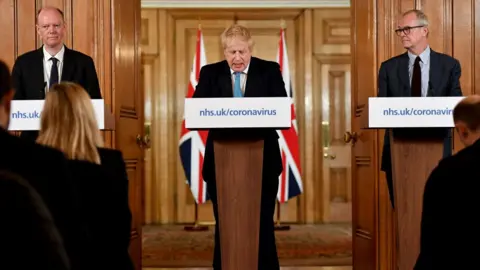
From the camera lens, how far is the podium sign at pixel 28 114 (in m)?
4.01

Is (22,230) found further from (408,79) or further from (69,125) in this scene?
(408,79)

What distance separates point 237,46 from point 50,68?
1259 millimetres

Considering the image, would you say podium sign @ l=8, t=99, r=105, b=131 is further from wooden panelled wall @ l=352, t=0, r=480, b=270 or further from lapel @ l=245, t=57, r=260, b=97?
wooden panelled wall @ l=352, t=0, r=480, b=270

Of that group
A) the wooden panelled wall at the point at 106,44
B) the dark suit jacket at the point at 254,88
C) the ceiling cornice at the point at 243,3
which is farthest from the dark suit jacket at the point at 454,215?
the ceiling cornice at the point at 243,3

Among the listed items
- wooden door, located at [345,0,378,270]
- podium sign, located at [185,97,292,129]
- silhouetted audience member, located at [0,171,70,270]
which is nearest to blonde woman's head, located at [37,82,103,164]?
silhouetted audience member, located at [0,171,70,270]

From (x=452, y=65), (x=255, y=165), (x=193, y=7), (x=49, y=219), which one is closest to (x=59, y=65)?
(x=255, y=165)

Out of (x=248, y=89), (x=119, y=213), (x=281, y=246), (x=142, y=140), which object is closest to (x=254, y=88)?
(x=248, y=89)

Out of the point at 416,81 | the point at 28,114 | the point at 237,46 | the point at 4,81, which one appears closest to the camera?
the point at 4,81

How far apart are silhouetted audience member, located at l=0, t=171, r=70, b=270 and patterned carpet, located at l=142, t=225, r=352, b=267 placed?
4.96 metres

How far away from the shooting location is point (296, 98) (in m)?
9.54

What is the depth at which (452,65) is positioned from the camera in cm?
466

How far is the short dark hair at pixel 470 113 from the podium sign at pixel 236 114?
1205 millimetres

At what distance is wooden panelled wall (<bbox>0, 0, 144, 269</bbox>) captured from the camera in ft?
18.1

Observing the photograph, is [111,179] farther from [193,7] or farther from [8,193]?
[193,7]
